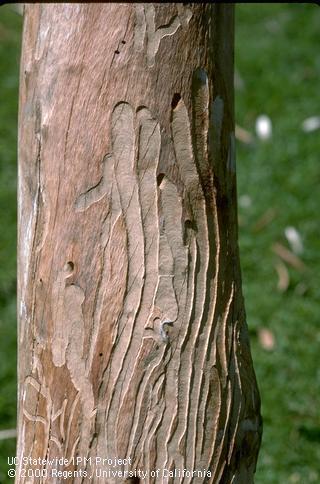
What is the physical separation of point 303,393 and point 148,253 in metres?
1.87

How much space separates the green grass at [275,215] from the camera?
10.3ft

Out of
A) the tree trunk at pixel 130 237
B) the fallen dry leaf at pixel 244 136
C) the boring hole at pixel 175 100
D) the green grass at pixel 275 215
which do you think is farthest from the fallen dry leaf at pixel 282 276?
the boring hole at pixel 175 100

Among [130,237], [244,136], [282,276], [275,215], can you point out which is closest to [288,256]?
[282,276]

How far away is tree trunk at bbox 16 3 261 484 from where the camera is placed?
154 cm

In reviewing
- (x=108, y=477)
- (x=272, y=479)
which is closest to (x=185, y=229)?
(x=108, y=477)

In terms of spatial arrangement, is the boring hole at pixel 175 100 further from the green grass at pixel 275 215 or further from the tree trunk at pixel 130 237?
the green grass at pixel 275 215

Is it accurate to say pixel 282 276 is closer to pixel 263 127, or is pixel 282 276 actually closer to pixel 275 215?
pixel 275 215

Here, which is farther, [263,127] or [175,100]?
[263,127]

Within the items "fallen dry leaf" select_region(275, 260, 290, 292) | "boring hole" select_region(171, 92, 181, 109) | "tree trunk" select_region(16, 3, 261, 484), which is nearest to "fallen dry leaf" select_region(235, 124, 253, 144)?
"fallen dry leaf" select_region(275, 260, 290, 292)

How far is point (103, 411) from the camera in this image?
162cm

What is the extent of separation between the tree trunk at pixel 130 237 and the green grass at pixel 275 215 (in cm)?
135

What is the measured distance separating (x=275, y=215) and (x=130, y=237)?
261 cm

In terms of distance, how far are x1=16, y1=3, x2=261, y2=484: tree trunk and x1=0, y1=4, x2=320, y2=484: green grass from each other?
135 centimetres

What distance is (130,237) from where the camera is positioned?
62.4 inches
